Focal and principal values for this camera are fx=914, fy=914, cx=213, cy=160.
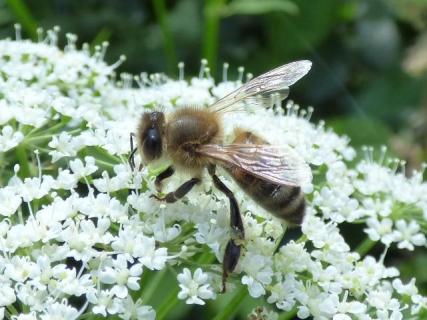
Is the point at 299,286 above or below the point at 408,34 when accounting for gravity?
above

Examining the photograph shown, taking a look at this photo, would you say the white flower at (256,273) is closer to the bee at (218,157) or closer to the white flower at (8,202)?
the bee at (218,157)

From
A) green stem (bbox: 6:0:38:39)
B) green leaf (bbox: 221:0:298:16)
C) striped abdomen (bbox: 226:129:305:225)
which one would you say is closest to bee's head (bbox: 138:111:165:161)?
striped abdomen (bbox: 226:129:305:225)

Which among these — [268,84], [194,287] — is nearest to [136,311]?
[194,287]

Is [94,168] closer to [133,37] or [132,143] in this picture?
[132,143]

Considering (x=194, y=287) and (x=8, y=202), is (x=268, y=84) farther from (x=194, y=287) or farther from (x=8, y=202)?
(x=8, y=202)

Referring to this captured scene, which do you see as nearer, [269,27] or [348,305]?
[348,305]

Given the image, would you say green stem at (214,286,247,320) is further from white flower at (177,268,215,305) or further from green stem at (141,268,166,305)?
green stem at (141,268,166,305)

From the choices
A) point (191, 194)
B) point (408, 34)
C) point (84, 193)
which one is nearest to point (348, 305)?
point (191, 194)

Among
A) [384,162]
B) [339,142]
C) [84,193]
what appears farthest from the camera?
[384,162]
